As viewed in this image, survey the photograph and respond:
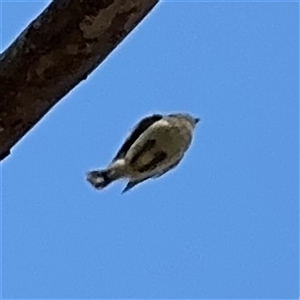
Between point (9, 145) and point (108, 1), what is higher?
point (108, 1)

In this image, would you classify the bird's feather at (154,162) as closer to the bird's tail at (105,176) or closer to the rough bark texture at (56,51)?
the bird's tail at (105,176)

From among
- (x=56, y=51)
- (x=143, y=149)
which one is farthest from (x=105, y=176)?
(x=56, y=51)

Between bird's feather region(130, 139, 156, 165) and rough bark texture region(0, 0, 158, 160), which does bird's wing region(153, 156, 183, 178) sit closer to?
bird's feather region(130, 139, 156, 165)

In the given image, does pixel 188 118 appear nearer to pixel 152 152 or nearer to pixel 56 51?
pixel 152 152

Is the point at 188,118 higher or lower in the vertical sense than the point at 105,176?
higher

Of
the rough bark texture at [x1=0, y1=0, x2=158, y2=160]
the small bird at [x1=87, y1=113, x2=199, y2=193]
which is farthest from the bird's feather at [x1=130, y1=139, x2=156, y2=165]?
the rough bark texture at [x1=0, y1=0, x2=158, y2=160]

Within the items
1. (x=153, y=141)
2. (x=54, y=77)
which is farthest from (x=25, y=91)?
(x=153, y=141)

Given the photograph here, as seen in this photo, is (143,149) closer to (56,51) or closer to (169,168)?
(169,168)

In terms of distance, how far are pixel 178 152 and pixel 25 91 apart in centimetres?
19

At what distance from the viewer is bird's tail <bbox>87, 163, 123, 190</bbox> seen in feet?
6.63

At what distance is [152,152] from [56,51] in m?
0.16

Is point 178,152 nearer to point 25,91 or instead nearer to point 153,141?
point 153,141

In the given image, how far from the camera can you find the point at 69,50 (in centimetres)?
205

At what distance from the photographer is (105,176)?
6.64 ft
